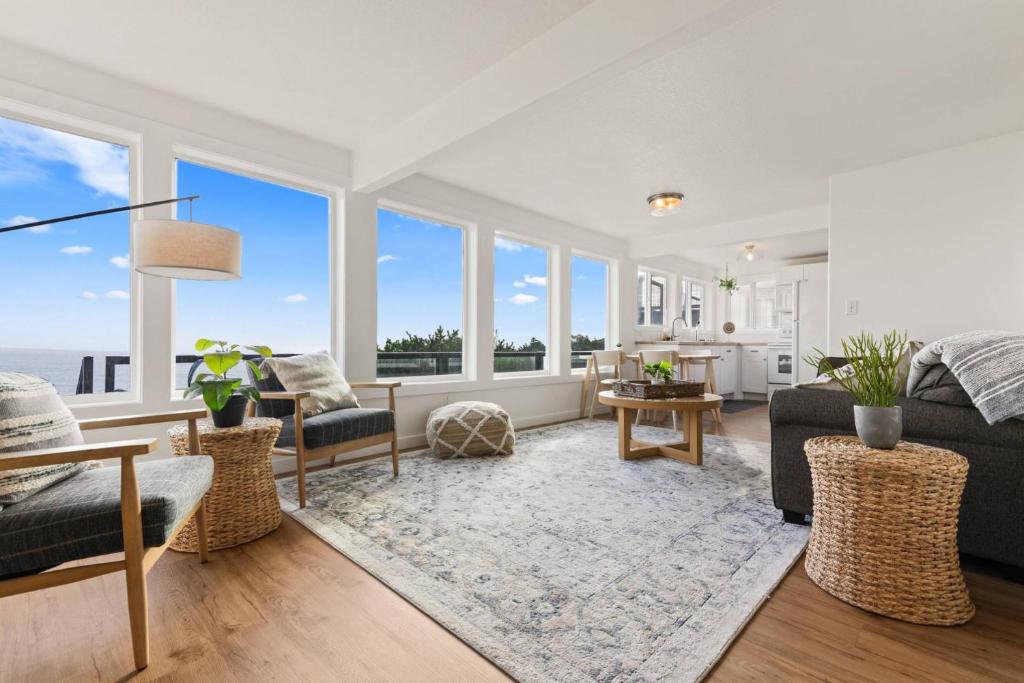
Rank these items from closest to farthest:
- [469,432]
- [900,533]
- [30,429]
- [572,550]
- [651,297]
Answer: [30,429] → [900,533] → [572,550] → [469,432] → [651,297]

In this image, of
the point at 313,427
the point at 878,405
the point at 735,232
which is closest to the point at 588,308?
the point at 735,232

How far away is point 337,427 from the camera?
2635mm

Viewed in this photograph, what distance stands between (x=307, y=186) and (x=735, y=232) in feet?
14.7

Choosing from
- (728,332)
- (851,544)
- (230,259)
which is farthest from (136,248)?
(728,332)

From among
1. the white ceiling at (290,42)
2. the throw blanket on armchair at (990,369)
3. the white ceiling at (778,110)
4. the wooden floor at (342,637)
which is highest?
the white ceiling at (290,42)

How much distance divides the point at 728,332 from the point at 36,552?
8.50m

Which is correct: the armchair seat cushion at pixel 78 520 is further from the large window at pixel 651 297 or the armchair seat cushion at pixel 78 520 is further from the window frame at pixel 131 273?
the large window at pixel 651 297

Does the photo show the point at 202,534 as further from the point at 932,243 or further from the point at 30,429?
the point at 932,243

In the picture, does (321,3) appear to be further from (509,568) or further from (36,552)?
(509,568)

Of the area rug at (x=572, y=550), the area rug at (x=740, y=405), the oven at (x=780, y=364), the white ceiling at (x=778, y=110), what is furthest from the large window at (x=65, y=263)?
the oven at (x=780, y=364)

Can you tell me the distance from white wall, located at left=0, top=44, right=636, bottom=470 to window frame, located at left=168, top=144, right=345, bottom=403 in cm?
1

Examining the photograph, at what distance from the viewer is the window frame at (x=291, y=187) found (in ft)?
9.27

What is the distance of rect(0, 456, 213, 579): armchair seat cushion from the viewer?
1170 mm

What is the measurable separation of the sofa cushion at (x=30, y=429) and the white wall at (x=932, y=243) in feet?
15.7
